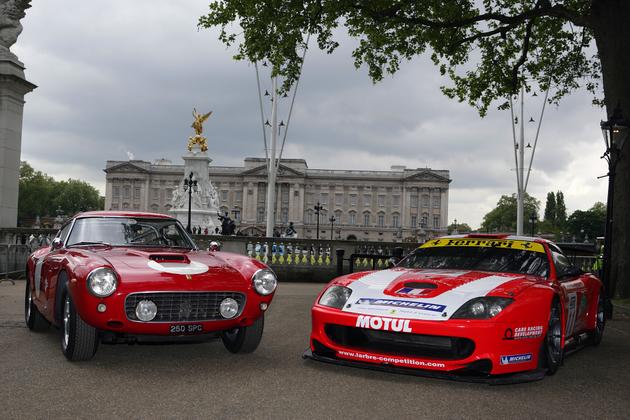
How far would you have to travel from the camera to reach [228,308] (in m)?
5.63

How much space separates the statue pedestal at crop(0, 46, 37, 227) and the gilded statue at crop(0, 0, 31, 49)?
15.8 inches

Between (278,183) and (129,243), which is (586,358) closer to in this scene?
(129,243)

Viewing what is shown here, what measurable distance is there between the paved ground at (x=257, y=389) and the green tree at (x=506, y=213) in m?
144

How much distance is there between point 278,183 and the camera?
423ft

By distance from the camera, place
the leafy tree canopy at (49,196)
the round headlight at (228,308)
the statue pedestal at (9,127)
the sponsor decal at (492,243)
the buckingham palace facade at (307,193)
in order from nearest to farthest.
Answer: the round headlight at (228,308), the sponsor decal at (492,243), the statue pedestal at (9,127), the leafy tree canopy at (49,196), the buckingham palace facade at (307,193)

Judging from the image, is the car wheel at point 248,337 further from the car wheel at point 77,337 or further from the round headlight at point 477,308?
the round headlight at point 477,308

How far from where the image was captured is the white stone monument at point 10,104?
56.8ft

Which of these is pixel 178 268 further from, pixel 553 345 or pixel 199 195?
pixel 199 195

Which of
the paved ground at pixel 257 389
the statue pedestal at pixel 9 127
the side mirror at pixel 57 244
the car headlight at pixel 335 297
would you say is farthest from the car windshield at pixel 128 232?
the statue pedestal at pixel 9 127

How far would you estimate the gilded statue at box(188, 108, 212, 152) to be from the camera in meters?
45.3

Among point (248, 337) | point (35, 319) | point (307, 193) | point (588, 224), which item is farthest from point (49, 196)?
point (248, 337)

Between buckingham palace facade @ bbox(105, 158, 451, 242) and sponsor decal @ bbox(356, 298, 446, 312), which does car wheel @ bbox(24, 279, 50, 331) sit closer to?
sponsor decal @ bbox(356, 298, 446, 312)

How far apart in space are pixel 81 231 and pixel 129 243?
0.56 metres

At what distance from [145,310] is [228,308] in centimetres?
78
